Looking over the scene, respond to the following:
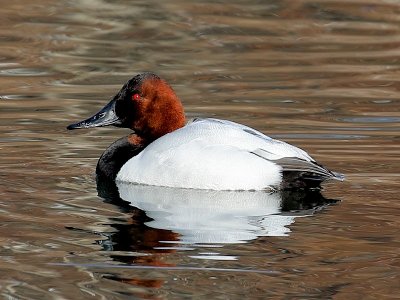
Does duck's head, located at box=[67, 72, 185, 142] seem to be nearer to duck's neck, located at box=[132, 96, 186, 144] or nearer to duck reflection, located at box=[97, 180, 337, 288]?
duck's neck, located at box=[132, 96, 186, 144]

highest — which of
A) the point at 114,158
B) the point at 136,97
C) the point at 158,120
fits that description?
the point at 136,97

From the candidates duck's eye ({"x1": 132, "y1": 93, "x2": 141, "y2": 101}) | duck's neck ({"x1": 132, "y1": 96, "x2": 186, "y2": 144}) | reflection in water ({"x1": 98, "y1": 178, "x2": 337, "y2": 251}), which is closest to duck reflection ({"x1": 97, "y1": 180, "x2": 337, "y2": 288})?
reflection in water ({"x1": 98, "y1": 178, "x2": 337, "y2": 251})

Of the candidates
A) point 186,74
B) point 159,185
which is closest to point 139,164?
point 159,185

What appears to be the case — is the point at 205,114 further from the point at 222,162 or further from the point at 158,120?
the point at 222,162

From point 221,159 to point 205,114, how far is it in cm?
267

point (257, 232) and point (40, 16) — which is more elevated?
point (40, 16)

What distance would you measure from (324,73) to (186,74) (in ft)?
4.35

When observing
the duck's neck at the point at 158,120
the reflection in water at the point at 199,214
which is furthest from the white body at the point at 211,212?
the duck's neck at the point at 158,120

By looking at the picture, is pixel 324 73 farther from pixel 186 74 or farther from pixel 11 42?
pixel 11 42

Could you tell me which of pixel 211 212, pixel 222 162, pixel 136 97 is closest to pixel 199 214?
pixel 211 212

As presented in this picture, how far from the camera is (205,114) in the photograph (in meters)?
10.1

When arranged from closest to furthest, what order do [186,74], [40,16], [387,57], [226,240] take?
[226,240] < [186,74] < [387,57] < [40,16]

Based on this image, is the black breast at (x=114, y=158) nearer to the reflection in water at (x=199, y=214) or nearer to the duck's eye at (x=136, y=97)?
the reflection in water at (x=199, y=214)

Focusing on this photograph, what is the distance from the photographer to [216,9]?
15.0m
